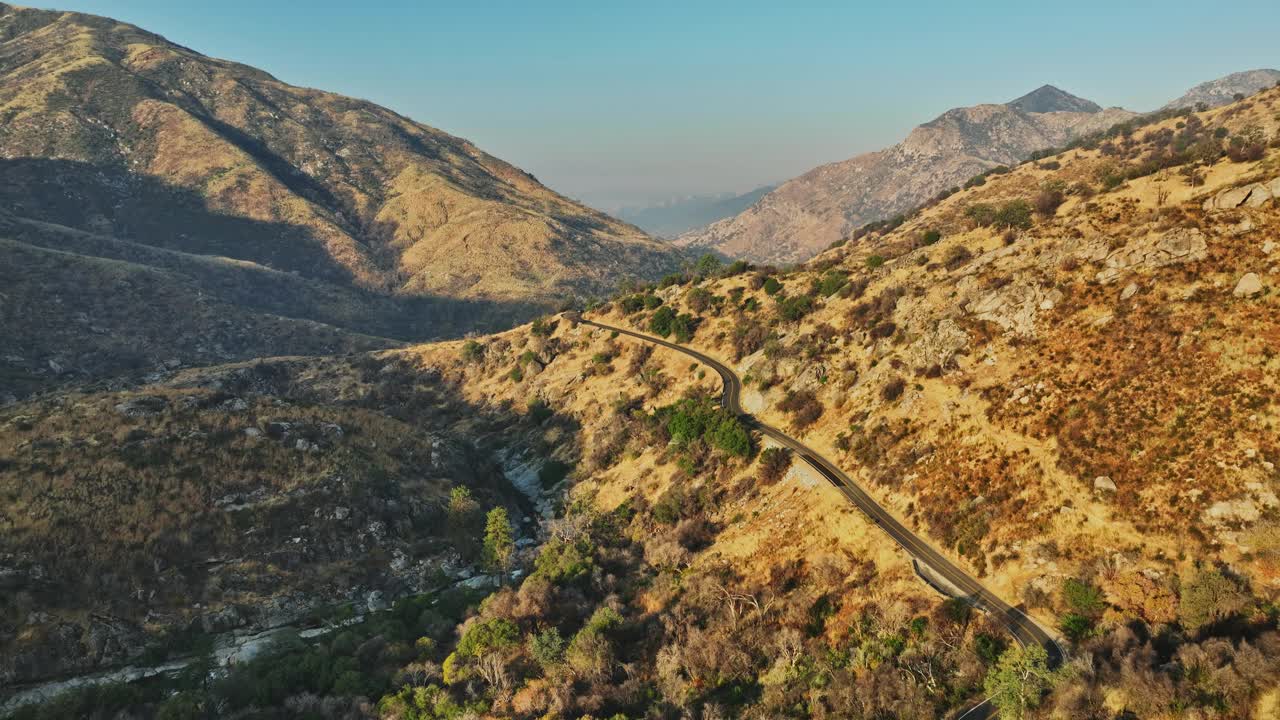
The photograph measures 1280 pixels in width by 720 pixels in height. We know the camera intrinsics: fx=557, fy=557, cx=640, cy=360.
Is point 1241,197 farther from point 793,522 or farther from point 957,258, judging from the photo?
point 793,522

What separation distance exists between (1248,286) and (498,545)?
59622 mm

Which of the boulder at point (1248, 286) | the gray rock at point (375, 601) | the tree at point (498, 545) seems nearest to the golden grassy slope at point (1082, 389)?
the boulder at point (1248, 286)

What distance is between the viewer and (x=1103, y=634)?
Result: 26094 millimetres

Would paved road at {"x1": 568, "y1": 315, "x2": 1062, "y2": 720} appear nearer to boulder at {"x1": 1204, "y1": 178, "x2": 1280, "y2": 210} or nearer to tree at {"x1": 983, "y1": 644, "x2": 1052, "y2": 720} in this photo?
tree at {"x1": 983, "y1": 644, "x2": 1052, "y2": 720}

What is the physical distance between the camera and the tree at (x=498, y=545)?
2046 inches

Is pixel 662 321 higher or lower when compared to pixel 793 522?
higher

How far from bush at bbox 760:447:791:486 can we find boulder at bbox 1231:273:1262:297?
32090 mm

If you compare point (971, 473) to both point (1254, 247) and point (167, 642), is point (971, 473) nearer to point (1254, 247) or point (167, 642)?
point (1254, 247)

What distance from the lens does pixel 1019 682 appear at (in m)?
23.5

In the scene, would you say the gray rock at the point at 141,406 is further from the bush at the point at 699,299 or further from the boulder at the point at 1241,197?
the boulder at the point at 1241,197

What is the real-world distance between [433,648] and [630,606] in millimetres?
13815

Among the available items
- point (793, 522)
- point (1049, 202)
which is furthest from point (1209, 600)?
point (1049, 202)

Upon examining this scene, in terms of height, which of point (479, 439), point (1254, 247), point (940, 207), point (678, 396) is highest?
point (940, 207)

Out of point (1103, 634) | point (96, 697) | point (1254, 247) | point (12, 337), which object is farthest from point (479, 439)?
point (12, 337)
